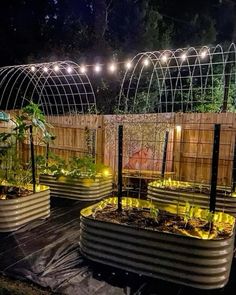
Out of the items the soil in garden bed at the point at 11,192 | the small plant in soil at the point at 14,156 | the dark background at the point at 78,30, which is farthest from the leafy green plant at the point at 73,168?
the dark background at the point at 78,30

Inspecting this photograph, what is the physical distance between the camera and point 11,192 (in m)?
4.57

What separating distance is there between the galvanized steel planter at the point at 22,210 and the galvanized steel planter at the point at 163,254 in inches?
56.4

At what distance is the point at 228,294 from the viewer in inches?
112

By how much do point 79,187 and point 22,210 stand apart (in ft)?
A: 5.97

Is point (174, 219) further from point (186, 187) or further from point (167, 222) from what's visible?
point (186, 187)

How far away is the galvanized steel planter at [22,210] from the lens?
4.21m

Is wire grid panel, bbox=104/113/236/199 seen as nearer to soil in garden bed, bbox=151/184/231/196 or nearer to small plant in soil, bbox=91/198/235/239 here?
soil in garden bed, bbox=151/184/231/196

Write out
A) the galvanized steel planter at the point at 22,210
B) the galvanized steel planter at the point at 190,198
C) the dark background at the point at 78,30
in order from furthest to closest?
1. the dark background at the point at 78,30
2. the galvanized steel planter at the point at 190,198
3. the galvanized steel planter at the point at 22,210

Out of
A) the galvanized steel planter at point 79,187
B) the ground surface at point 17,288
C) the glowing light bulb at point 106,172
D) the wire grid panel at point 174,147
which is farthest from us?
the glowing light bulb at point 106,172

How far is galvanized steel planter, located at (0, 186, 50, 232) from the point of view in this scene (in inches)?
166

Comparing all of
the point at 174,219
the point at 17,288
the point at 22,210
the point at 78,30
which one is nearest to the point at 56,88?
the point at 78,30

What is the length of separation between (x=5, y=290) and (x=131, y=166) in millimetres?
4884

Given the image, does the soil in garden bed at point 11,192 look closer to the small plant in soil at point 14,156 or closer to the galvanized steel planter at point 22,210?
the small plant in soil at point 14,156

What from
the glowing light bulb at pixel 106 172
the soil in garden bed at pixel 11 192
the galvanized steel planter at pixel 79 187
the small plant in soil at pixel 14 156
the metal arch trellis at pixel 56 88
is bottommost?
the galvanized steel planter at pixel 79 187
